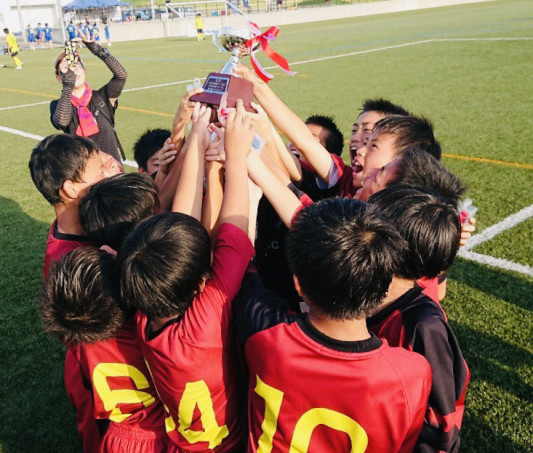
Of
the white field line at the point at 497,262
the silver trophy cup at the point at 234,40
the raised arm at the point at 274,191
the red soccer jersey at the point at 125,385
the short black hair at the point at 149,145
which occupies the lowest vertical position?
the white field line at the point at 497,262

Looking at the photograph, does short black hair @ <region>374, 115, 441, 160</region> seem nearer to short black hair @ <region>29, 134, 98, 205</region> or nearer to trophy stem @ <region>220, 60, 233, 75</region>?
trophy stem @ <region>220, 60, 233, 75</region>

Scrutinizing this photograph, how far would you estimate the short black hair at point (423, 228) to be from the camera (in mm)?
1665

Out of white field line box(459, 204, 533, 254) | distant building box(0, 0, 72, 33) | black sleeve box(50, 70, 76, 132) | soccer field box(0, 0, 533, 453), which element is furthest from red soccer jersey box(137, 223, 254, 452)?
distant building box(0, 0, 72, 33)

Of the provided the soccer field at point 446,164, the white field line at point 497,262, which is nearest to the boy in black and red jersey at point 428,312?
the soccer field at point 446,164

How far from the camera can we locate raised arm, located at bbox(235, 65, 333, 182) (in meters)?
2.34

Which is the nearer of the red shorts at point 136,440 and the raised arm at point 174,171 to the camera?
the red shorts at point 136,440

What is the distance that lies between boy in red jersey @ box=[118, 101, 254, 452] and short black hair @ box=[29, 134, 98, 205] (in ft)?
3.37

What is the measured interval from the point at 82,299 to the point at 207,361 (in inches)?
18.7

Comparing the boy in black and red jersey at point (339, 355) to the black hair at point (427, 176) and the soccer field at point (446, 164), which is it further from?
the soccer field at point (446, 164)

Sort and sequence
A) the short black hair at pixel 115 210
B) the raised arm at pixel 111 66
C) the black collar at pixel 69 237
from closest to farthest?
1. the short black hair at pixel 115 210
2. the black collar at pixel 69 237
3. the raised arm at pixel 111 66

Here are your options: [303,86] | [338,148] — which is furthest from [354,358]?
[303,86]

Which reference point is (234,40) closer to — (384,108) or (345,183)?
(345,183)

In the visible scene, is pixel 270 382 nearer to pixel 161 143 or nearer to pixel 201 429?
pixel 201 429

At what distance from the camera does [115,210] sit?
6.59 feet
